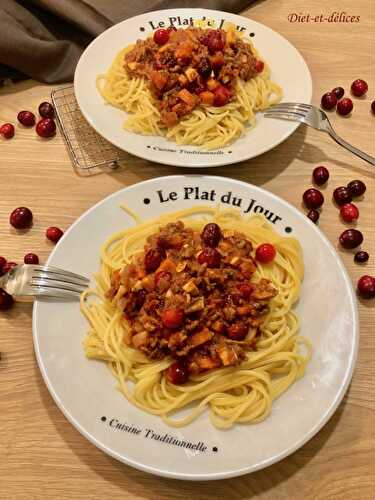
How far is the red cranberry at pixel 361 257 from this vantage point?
9.39ft

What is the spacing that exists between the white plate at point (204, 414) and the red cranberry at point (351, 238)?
351 mm

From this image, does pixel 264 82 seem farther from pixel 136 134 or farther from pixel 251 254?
pixel 251 254

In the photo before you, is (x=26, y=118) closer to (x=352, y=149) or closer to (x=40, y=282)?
(x=40, y=282)

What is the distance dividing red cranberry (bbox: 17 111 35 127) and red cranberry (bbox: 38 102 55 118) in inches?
2.7

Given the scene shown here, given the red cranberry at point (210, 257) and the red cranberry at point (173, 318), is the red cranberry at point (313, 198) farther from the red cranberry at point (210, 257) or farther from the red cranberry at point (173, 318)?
the red cranberry at point (173, 318)

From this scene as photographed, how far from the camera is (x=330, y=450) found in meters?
2.28

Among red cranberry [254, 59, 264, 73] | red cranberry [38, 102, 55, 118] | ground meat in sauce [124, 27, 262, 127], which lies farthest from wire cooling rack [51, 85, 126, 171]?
red cranberry [254, 59, 264, 73]

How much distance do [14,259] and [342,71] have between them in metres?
2.87

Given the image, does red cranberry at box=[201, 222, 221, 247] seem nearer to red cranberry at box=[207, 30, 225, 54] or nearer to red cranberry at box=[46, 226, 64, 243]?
red cranberry at box=[46, 226, 64, 243]

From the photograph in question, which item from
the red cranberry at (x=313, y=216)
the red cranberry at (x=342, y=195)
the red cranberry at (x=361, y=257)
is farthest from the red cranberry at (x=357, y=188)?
the red cranberry at (x=361, y=257)

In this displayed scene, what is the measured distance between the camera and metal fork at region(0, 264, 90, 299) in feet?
7.89

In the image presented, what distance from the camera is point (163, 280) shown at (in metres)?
2.36

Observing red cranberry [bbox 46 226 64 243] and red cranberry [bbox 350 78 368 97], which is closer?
red cranberry [bbox 46 226 64 243]

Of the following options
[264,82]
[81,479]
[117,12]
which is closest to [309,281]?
[81,479]
